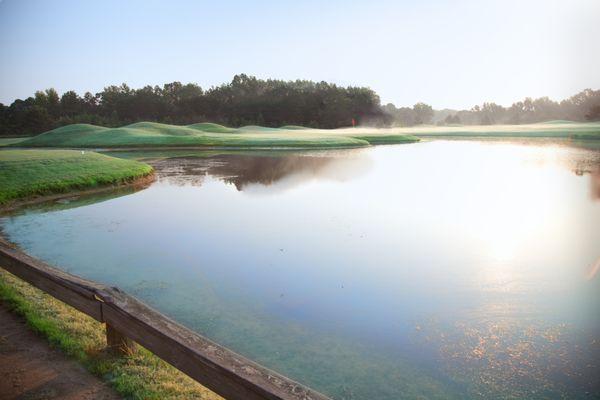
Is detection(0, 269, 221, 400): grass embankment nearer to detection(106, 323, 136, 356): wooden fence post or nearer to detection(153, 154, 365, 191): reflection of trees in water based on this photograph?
detection(106, 323, 136, 356): wooden fence post

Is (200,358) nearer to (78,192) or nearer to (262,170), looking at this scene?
(78,192)

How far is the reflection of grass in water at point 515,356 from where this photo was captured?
5.53 m

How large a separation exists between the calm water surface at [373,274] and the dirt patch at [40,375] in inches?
90.9

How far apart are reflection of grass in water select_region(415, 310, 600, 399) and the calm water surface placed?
24 millimetres

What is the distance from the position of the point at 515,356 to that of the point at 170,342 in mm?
5094

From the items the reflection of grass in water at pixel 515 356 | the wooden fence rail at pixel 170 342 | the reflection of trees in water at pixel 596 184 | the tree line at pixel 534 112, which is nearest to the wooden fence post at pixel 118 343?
the wooden fence rail at pixel 170 342

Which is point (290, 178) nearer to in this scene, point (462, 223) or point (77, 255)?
point (462, 223)

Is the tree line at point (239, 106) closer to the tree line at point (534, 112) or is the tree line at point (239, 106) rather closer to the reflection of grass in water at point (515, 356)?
the tree line at point (534, 112)

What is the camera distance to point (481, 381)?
18.7 ft

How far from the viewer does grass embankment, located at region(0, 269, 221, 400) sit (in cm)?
509

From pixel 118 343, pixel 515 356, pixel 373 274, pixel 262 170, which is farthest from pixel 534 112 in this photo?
pixel 118 343

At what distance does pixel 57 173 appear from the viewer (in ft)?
78.0

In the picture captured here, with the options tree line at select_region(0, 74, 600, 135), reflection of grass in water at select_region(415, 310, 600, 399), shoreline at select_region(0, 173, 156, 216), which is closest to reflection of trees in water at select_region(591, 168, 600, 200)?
reflection of grass in water at select_region(415, 310, 600, 399)

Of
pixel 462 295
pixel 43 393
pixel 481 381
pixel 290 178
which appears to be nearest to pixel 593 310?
pixel 462 295
